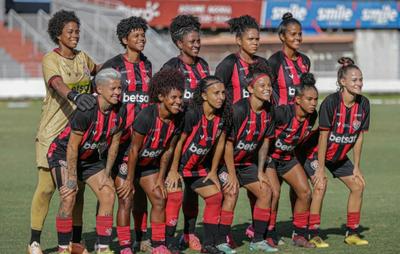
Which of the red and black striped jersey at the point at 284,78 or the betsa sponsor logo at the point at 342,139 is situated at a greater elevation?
the red and black striped jersey at the point at 284,78

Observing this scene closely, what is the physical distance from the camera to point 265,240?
9.89 meters

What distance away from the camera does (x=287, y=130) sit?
→ 1002 centimetres

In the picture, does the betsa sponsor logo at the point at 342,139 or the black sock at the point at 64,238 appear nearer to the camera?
the black sock at the point at 64,238

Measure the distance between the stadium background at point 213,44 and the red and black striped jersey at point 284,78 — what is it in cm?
558

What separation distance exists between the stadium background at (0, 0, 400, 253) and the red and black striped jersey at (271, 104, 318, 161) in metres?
5.76

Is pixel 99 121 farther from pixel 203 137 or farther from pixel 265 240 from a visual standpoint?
pixel 265 240

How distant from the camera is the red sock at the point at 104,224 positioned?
355 inches

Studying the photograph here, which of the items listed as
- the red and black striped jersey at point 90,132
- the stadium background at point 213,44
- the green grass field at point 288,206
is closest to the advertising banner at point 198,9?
the stadium background at point 213,44

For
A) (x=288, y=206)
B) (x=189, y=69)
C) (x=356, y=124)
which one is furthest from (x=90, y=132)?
(x=288, y=206)

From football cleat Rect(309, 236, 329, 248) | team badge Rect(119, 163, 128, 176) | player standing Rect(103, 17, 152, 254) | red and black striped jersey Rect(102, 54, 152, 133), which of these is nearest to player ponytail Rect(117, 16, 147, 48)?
player standing Rect(103, 17, 152, 254)

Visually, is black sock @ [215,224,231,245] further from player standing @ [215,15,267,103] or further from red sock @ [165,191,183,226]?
player standing @ [215,15,267,103]

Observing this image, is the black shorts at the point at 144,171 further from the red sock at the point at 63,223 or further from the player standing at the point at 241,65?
the player standing at the point at 241,65

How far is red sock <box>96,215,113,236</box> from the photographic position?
9.02m

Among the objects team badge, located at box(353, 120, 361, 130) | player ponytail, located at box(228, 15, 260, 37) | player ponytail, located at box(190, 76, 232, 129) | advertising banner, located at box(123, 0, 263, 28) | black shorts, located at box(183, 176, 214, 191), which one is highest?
advertising banner, located at box(123, 0, 263, 28)
